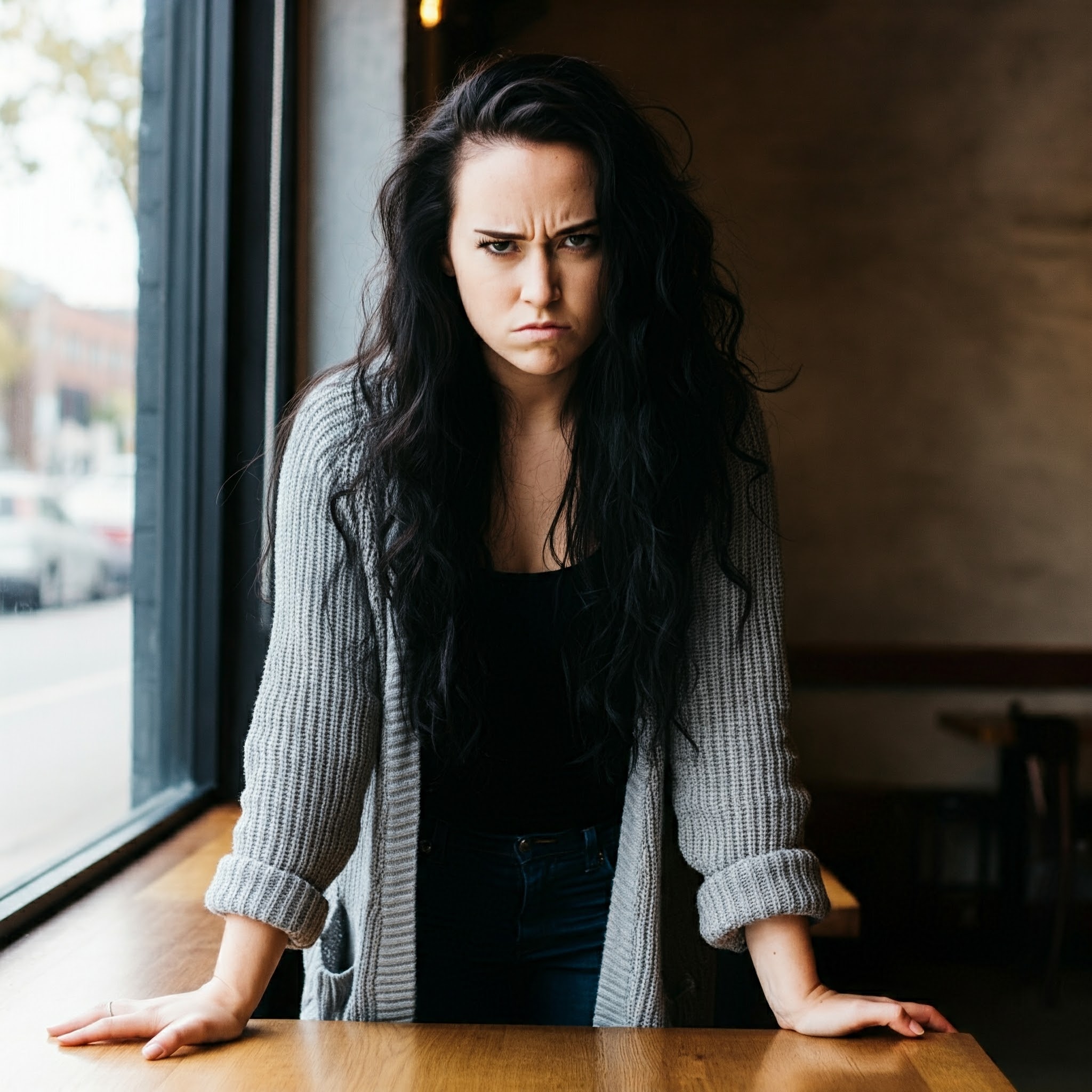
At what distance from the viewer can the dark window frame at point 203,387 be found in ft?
6.78

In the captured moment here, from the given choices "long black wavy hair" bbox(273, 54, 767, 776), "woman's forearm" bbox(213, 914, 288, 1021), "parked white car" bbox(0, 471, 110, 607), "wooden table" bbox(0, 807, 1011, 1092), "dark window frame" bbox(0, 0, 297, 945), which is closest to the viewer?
"wooden table" bbox(0, 807, 1011, 1092)

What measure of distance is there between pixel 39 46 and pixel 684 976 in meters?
1.37

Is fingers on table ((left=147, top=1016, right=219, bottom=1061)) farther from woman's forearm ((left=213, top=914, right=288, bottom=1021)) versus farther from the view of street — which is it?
the view of street

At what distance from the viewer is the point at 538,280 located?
3.45ft

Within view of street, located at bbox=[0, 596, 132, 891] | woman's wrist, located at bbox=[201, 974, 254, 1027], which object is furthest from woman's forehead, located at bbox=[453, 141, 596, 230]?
view of street, located at bbox=[0, 596, 132, 891]

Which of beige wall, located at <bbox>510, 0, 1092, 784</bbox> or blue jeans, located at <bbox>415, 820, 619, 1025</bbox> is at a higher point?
beige wall, located at <bbox>510, 0, 1092, 784</bbox>

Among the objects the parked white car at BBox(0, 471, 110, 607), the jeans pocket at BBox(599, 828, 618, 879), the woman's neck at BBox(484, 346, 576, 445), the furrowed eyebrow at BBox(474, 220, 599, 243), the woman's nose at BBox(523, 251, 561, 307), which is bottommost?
the jeans pocket at BBox(599, 828, 618, 879)

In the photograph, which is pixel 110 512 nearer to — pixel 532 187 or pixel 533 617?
pixel 533 617

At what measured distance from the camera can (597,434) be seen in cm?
121

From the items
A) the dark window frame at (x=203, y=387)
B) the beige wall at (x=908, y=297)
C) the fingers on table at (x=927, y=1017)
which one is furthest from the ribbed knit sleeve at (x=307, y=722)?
the beige wall at (x=908, y=297)

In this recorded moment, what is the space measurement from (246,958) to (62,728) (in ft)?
2.64

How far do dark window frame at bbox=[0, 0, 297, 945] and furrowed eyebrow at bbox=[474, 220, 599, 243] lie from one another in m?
1.13

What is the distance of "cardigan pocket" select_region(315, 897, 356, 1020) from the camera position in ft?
3.99

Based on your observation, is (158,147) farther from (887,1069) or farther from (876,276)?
(876,276)
